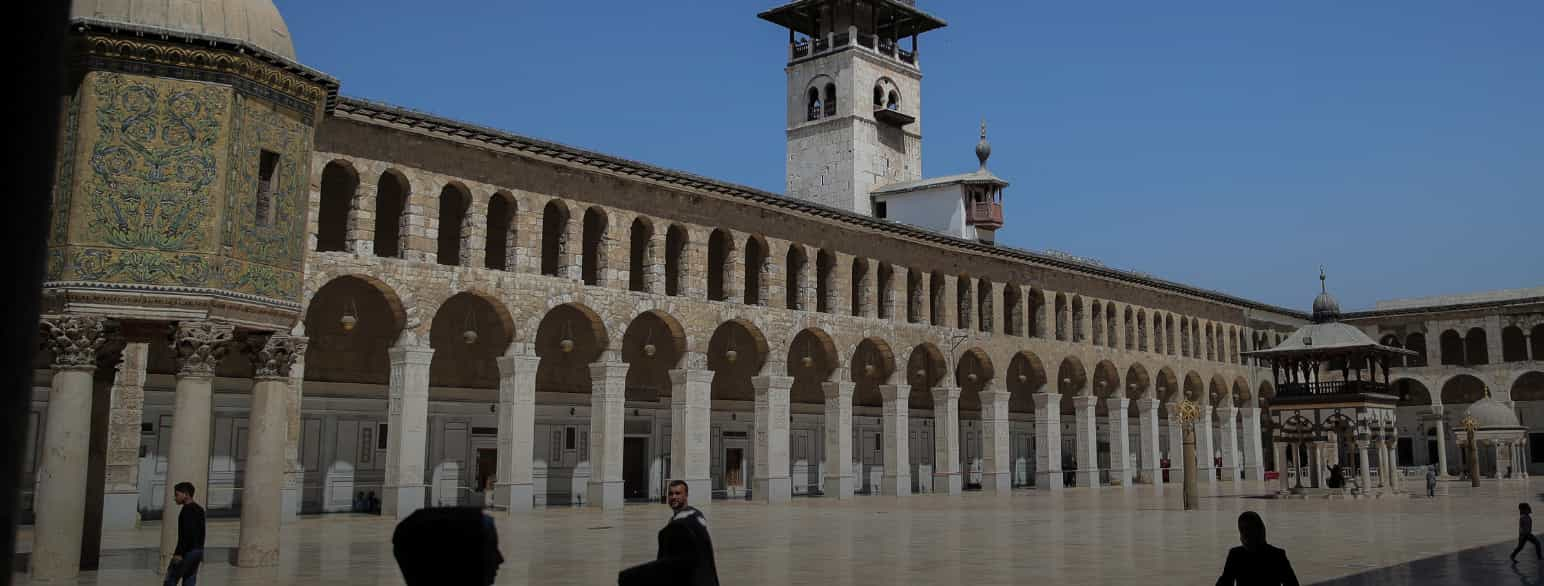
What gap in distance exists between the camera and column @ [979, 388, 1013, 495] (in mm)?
40469

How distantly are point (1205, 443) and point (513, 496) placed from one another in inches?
1312

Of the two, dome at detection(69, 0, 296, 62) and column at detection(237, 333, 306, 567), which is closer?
dome at detection(69, 0, 296, 62)

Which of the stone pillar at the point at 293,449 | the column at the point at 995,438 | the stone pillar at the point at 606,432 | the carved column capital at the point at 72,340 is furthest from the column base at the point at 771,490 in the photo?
the carved column capital at the point at 72,340

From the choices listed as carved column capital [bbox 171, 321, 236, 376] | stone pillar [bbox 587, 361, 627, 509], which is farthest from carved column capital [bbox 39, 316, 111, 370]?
stone pillar [bbox 587, 361, 627, 509]

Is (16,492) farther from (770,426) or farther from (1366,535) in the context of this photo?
(770,426)

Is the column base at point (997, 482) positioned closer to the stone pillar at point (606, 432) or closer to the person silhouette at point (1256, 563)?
the stone pillar at point (606, 432)

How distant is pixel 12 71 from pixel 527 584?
12299 mm

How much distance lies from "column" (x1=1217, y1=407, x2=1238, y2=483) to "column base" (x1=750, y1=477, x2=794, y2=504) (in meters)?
26.9

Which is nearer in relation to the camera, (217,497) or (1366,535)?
(1366,535)

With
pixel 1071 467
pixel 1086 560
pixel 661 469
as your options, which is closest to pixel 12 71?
pixel 1086 560

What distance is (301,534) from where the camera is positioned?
830 inches

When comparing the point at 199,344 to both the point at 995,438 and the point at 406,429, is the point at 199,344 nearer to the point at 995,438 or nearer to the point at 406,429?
the point at 406,429

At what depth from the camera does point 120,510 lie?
72.8ft

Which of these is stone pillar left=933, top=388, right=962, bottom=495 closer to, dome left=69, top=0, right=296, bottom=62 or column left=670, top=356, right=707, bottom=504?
column left=670, top=356, right=707, bottom=504
